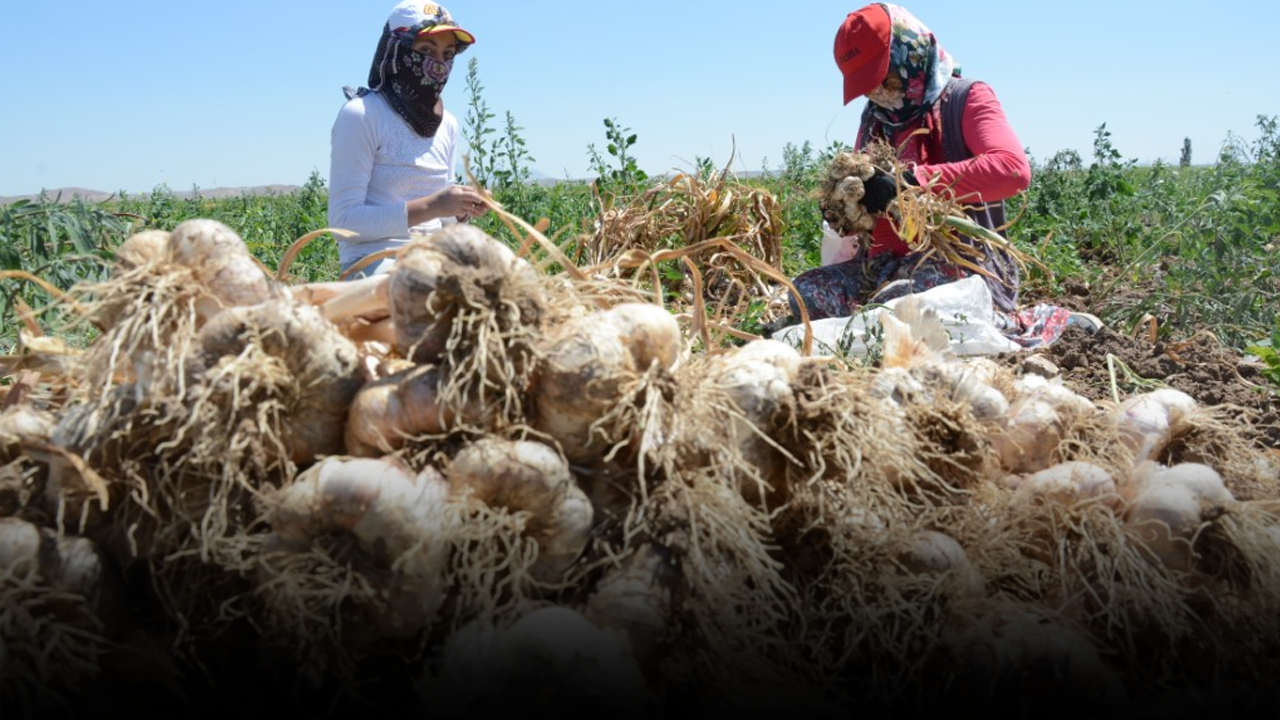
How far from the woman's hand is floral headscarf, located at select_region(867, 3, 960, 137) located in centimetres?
172

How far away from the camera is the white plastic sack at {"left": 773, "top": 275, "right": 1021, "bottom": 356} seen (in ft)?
11.5

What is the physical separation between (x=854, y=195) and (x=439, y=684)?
285 cm

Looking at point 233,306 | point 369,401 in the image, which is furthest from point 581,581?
point 233,306

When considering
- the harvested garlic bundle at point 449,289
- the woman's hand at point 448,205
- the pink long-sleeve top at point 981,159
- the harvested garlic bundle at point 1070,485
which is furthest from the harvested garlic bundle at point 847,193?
the harvested garlic bundle at point 449,289

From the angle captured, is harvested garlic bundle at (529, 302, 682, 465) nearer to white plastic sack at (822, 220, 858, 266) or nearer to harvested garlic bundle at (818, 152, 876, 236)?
→ harvested garlic bundle at (818, 152, 876, 236)

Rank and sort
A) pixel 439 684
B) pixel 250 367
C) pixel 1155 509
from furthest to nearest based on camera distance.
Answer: pixel 1155 509 < pixel 250 367 < pixel 439 684

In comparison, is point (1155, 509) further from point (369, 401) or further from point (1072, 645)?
point (369, 401)

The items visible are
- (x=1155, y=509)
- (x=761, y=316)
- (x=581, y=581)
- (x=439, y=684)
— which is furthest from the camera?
(x=761, y=316)

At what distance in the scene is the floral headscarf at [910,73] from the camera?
393 centimetres

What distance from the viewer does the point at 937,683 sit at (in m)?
1.59

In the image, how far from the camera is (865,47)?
394 cm

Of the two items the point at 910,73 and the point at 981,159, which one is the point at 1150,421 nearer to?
the point at 981,159

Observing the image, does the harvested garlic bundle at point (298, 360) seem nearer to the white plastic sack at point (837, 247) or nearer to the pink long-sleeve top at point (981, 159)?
the pink long-sleeve top at point (981, 159)

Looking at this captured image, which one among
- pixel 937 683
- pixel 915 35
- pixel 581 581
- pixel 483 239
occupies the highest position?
pixel 915 35
